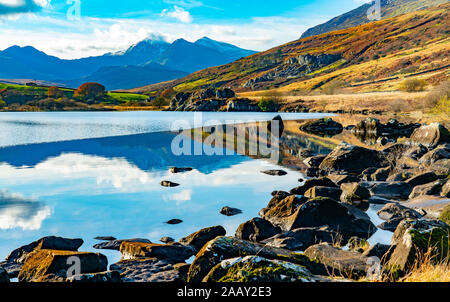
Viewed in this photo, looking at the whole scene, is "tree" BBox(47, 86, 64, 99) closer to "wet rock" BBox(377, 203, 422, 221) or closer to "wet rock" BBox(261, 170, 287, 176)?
"wet rock" BBox(261, 170, 287, 176)

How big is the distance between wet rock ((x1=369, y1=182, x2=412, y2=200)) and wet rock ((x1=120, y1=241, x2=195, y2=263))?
43.6 feet

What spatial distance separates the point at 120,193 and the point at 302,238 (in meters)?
12.8

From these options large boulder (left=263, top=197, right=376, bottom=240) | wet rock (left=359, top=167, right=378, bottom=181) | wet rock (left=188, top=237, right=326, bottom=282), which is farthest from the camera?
wet rock (left=359, top=167, right=378, bottom=181)

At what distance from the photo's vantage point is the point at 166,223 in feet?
55.0

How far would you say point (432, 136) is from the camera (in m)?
37.5

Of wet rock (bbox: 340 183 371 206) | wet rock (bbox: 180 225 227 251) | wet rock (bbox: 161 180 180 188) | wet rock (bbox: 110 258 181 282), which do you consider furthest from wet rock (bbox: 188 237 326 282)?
wet rock (bbox: 161 180 180 188)

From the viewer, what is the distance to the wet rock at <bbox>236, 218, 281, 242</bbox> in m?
14.4

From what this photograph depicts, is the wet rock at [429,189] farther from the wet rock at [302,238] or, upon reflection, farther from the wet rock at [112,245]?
the wet rock at [112,245]

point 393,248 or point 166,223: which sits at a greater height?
point 393,248

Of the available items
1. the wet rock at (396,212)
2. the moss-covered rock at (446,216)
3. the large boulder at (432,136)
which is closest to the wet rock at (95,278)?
the moss-covered rock at (446,216)

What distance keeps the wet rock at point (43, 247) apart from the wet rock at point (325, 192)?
12.2 meters
